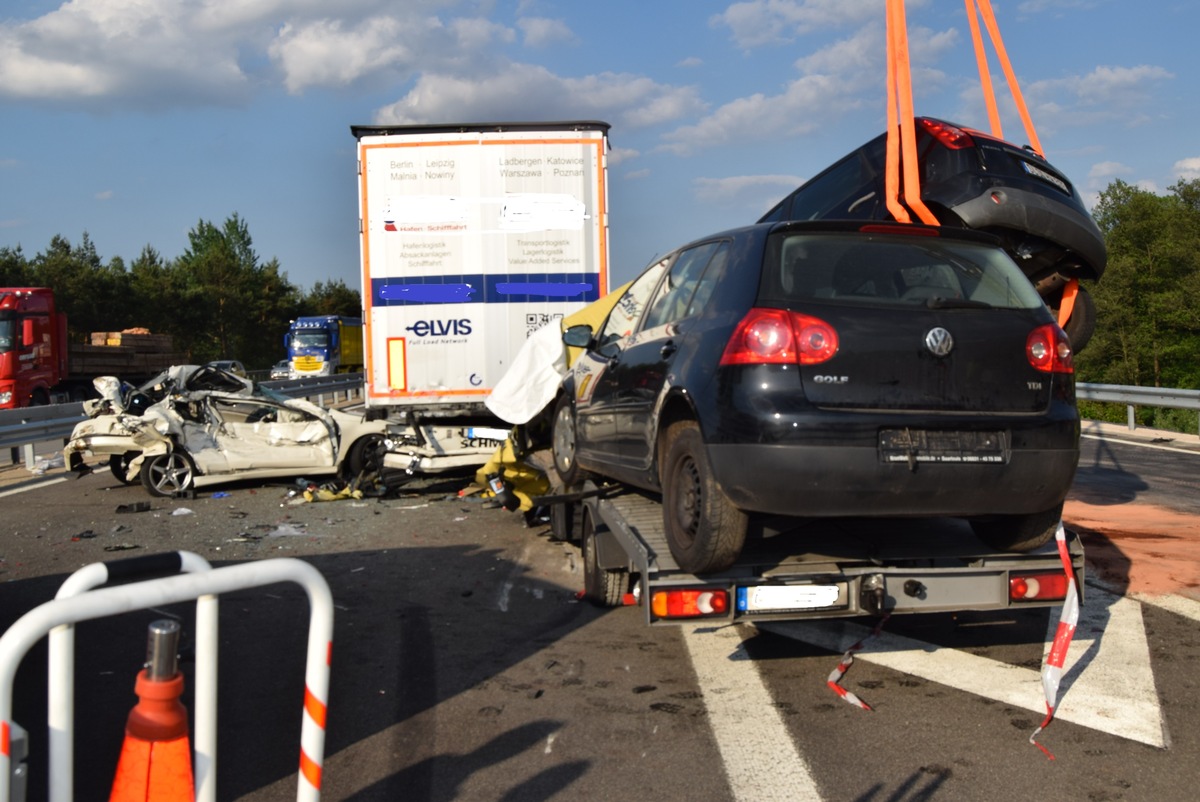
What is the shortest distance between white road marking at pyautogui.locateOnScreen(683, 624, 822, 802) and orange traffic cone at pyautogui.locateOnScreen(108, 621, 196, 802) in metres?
1.96

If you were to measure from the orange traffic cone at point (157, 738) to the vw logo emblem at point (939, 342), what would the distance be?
327 centimetres

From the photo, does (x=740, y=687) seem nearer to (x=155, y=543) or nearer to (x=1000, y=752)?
(x=1000, y=752)

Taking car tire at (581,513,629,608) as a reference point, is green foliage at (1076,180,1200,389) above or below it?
above

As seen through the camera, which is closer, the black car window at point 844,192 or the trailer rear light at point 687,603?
the trailer rear light at point 687,603

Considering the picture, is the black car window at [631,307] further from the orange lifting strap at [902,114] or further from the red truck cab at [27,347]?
the red truck cab at [27,347]

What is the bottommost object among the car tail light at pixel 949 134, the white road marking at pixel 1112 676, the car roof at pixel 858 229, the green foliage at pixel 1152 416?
the green foliage at pixel 1152 416

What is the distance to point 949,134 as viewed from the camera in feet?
24.8

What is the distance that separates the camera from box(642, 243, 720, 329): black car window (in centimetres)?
588

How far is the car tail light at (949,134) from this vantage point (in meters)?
7.48

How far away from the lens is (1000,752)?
438cm

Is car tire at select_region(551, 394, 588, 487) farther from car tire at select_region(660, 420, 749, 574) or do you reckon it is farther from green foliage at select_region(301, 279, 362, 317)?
green foliage at select_region(301, 279, 362, 317)

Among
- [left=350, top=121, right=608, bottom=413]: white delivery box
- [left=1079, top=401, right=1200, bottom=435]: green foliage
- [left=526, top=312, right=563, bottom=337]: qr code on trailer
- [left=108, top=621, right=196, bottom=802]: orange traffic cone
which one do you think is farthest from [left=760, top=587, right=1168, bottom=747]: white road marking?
[left=1079, top=401, right=1200, bottom=435]: green foliage

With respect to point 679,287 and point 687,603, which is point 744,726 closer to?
point 687,603

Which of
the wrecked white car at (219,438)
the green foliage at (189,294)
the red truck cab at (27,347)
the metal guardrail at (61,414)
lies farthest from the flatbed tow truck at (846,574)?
the green foliage at (189,294)
